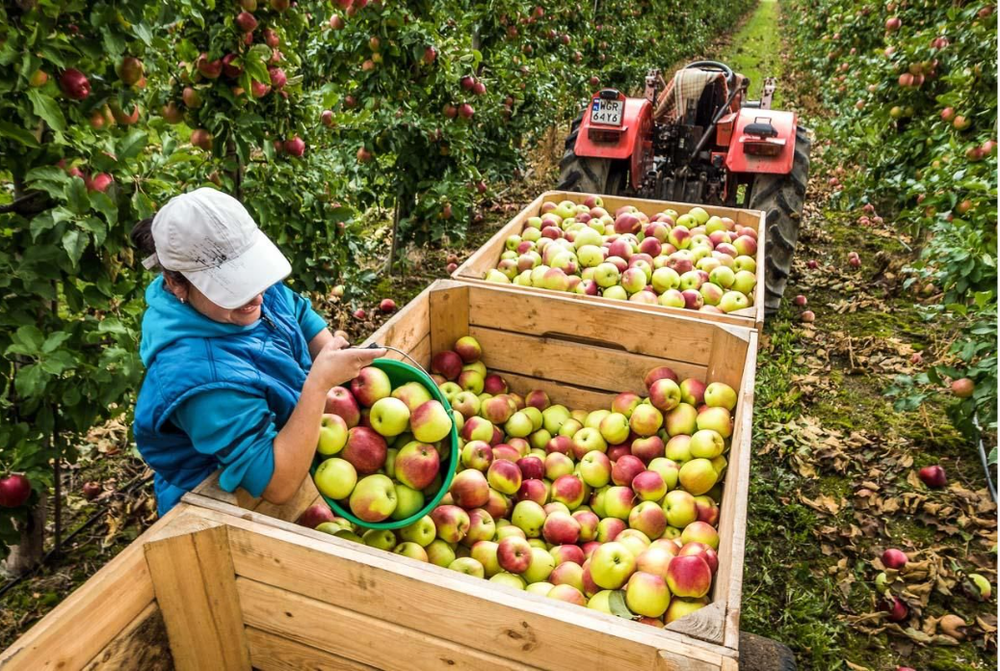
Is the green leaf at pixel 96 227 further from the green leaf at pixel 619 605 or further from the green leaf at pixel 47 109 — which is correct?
the green leaf at pixel 619 605

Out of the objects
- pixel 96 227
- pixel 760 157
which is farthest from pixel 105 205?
pixel 760 157

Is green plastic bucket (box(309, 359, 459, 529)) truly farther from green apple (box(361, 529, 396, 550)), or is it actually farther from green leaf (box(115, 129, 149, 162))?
green leaf (box(115, 129, 149, 162))

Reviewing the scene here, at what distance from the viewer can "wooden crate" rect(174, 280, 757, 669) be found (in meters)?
1.39

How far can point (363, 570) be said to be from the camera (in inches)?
60.3

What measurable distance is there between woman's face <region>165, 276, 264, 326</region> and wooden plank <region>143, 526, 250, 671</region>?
535 millimetres

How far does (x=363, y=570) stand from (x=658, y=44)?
1454 cm

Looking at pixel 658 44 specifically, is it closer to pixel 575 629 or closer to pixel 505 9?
pixel 505 9

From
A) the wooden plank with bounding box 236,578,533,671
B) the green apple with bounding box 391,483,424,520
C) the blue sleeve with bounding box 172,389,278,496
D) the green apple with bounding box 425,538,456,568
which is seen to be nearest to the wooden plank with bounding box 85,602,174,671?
the wooden plank with bounding box 236,578,533,671

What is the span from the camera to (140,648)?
161 cm

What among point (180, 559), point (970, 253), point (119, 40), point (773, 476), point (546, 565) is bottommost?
point (773, 476)

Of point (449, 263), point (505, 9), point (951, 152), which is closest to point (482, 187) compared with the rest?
point (449, 263)

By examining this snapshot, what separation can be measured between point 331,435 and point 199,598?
0.51 m

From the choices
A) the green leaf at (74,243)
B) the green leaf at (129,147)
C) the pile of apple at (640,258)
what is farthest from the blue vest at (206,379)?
the pile of apple at (640,258)

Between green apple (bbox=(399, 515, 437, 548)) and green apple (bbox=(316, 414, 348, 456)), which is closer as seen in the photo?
green apple (bbox=(316, 414, 348, 456))
